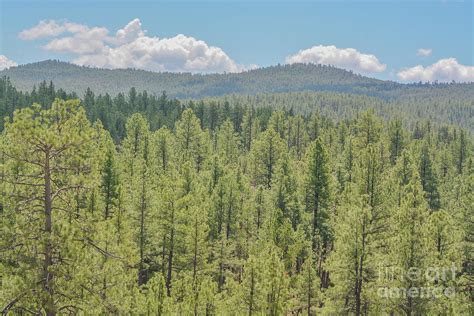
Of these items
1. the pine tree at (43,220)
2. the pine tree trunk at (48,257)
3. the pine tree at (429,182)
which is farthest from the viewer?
the pine tree at (429,182)

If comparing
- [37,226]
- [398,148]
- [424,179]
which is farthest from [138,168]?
[398,148]

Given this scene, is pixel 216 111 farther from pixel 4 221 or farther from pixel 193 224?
pixel 4 221

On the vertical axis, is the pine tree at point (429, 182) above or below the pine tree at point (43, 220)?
below

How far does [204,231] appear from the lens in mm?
36844

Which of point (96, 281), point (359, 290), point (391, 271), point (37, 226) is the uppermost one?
point (37, 226)

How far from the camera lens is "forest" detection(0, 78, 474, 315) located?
491 inches

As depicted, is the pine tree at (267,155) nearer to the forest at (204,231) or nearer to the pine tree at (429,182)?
the forest at (204,231)

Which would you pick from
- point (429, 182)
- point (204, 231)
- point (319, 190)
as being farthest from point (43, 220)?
point (429, 182)

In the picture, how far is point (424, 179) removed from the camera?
5238 cm

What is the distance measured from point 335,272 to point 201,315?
10.1 meters

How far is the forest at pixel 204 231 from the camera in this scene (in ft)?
40.9

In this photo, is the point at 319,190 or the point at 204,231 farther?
the point at 319,190

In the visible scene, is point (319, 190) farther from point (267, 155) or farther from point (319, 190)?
point (267, 155)

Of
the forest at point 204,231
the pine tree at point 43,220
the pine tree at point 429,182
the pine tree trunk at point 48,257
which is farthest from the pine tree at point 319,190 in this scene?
the pine tree trunk at point 48,257
